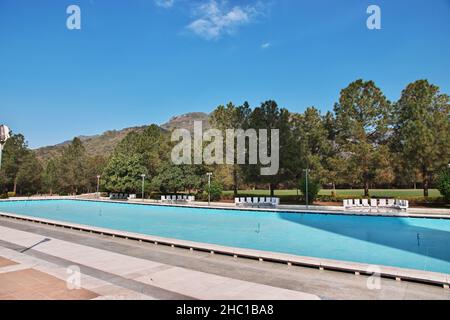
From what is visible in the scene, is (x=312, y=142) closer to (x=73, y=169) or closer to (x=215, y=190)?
(x=215, y=190)

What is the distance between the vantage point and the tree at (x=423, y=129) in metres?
23.4

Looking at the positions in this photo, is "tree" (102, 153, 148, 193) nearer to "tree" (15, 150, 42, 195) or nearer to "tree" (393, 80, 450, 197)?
"tree" (15, 150, 42, 195)

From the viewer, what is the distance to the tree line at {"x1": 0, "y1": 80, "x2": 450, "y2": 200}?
2448 centimetres

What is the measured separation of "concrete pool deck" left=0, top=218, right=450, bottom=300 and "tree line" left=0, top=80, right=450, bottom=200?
21.0m

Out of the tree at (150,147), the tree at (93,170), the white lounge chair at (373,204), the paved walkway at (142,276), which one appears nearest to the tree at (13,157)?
the tree at (93,170)

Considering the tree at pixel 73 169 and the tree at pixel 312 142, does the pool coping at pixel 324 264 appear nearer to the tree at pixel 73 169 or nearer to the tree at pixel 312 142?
the tree at pixel 312 142

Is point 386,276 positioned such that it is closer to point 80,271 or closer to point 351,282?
point 351,282

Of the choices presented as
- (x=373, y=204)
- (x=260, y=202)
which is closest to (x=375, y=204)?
(x=373, y=204)

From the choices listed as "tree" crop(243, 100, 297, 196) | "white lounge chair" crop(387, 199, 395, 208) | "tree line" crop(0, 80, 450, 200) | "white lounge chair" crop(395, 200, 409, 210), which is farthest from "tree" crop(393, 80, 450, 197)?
"tree" crop(243, 100, 297, 196)

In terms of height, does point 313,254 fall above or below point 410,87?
below

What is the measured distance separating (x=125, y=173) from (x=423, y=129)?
1269 inches
